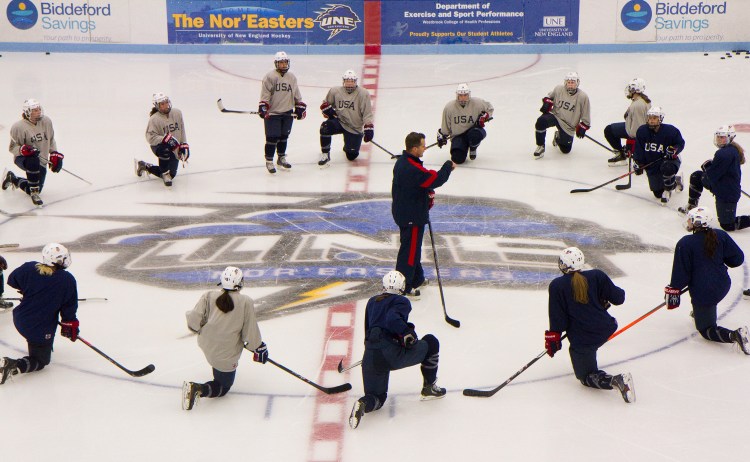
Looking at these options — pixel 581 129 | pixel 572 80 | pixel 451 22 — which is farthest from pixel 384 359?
pixel 451 22

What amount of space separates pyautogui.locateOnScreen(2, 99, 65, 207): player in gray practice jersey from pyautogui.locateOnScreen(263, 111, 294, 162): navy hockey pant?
2.16 metres

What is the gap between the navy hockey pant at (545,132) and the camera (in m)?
11.6

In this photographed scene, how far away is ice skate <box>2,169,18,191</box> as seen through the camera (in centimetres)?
1030

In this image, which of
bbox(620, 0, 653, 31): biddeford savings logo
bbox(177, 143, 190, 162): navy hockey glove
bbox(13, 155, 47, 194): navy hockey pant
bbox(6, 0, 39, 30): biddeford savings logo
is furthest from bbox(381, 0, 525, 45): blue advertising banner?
bbox(13, 155, 47, 194): navy hockey pant

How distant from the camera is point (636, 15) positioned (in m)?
17.8

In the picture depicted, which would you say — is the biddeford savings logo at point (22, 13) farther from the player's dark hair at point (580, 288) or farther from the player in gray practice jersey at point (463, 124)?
the player's dark hair at point (580, 288)

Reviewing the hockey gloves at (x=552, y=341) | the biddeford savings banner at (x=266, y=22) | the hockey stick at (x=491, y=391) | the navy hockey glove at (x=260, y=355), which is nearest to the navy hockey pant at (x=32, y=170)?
the navy hockey glove at (x=260, y=355)

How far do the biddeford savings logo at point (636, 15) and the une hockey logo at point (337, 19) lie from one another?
4.57m

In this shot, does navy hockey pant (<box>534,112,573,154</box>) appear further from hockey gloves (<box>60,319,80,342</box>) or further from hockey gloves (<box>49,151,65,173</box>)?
hockey gloves (<box>60,319,80,342</box>)

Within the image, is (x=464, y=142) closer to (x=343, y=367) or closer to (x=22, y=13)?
(x=343, y=367)

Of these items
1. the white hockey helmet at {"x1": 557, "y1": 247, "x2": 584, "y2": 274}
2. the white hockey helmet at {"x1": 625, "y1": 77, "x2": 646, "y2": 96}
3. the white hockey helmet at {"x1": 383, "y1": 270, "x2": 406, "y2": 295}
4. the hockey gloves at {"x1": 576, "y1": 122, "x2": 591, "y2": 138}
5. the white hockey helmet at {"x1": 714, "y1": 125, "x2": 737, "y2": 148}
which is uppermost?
the white hockey helmet at {"x1": 625, "y1": 77, "x2": 646, "y2": 96}

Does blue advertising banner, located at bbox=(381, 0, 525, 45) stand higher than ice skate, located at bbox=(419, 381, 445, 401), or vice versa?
blue advertising banner, located at bbox=(381, 0, 525, 45)

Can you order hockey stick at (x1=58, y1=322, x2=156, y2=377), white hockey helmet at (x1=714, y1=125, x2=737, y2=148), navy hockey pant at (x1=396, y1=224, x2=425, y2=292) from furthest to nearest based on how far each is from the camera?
white hockey helmet at (x1=714, y1=125, x2=737, y2=148)
navy hockey pant at (x1=396, y1=224, x2=425, y2=292)
hockey stick at (x1=58, y1=322, x2=156, y2=377)

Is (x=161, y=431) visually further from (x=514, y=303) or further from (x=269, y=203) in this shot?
(x=269, y=203)
